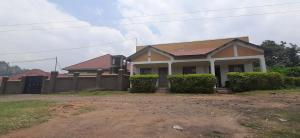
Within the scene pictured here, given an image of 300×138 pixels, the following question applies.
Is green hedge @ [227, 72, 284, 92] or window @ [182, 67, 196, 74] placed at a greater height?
window @ [182, 67, 196, 74]

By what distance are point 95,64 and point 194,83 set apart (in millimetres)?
16674

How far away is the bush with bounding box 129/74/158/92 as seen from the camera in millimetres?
19781

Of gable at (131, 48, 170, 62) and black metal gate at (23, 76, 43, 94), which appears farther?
black metal gate at (23, 76, 43, 94)

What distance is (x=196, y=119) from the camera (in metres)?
7.16

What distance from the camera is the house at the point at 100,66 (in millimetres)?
29469

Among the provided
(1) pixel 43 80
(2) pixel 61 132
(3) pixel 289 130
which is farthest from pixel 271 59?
(2) pixel 61 132

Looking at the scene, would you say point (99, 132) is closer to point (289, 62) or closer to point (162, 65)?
point (162, 65)

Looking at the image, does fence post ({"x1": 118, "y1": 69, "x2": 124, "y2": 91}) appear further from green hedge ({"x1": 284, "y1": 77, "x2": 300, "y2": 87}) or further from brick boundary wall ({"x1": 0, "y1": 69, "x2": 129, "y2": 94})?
green hedge ({"x1": 284, "y1": 77, "x2": 300, "y2": 87})

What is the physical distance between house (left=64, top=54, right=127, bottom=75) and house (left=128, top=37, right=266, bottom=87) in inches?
226

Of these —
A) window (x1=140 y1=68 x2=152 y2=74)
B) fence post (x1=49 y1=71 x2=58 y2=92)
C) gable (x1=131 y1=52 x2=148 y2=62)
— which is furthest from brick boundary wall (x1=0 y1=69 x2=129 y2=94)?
window (x1=140 y1=68 x2=152 y2=74)

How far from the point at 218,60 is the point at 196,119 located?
48.8ft


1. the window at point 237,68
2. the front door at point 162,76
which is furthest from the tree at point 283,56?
the front door at point 162,76

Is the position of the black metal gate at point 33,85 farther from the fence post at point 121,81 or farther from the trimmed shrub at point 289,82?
the trimmed shrub at point 289,82

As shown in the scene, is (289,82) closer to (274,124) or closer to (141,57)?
(141,57)
